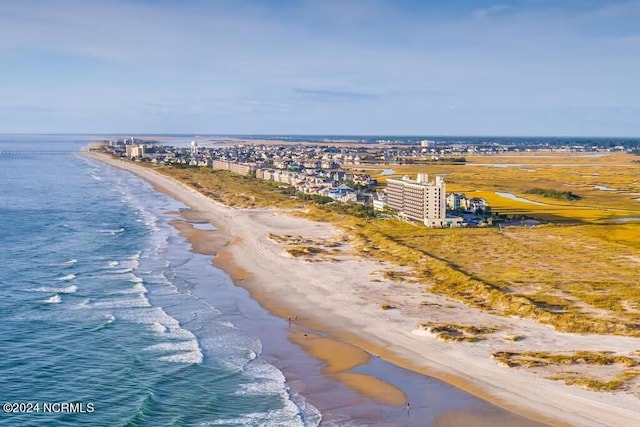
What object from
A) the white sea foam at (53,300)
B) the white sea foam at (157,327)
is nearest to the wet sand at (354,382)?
the white sea foam at (157,327)

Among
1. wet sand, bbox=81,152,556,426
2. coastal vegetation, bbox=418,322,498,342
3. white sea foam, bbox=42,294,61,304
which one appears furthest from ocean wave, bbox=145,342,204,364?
coastal vegetation, bbox=418,322,498,342

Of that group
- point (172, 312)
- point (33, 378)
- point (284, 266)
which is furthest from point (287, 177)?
point (33, 378)

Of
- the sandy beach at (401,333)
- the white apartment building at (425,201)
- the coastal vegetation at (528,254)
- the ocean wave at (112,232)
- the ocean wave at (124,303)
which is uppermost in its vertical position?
the white apartment building at (425,201)

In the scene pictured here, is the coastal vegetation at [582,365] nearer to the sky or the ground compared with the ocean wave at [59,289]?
nearer to the ground

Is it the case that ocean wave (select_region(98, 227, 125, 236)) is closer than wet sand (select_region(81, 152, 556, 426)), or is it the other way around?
wet sand (select_region(81, 152, 556, 426))

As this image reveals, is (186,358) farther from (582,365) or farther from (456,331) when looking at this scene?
(582,365)

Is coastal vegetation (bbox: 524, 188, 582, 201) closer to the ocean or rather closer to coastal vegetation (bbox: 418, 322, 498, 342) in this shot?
the ocean

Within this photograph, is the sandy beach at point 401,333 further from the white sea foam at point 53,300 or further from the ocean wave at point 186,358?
the white sea foam at point 53,300

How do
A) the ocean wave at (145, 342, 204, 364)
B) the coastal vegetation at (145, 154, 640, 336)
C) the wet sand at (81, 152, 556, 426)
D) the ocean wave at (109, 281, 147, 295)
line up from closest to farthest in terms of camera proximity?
the wet sand at (81, 152, 556, 426)
the ocean wave at (145, 342, 204, 364)
the coastal vegetation at (145, 154, 640, 336)
the ocean wave at (109, 281, 147, 295)
